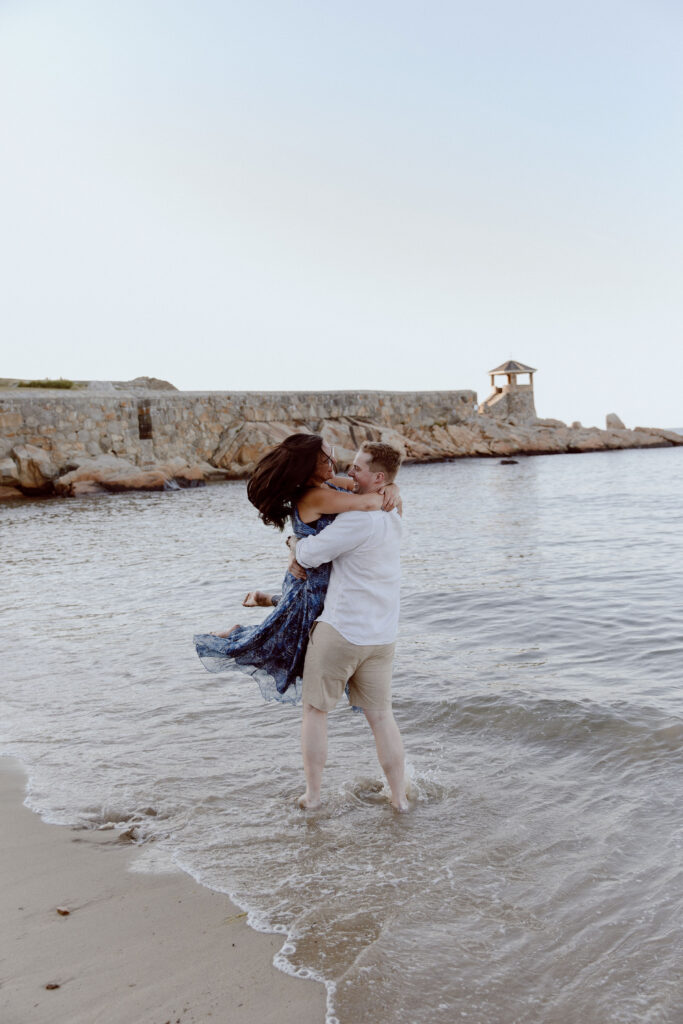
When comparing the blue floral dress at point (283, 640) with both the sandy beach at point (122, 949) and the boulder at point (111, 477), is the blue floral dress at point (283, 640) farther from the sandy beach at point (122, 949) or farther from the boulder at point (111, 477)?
the boulder at point (111, 477)

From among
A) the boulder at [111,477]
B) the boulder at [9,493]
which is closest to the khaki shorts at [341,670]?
the boulder at [111,477]

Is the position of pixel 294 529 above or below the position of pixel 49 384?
below

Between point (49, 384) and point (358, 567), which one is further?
point (49, 384)

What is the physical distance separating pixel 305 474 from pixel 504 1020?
2.05m

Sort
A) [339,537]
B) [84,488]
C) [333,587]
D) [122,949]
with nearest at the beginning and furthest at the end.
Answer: [122,949], [339,537], [333,587], [84,488]

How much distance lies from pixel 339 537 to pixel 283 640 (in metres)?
0.62

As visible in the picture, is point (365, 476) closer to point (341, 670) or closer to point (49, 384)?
point (341, 670)

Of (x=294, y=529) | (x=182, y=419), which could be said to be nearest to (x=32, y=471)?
(x=182, y=419)

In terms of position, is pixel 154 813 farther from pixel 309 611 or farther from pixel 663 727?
pixel 663 727

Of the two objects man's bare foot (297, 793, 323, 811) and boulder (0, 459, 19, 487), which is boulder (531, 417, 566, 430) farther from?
man's bare foot (297, 793, 323, 811)

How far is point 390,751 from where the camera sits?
3648 millimetres

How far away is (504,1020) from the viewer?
7.57 ft

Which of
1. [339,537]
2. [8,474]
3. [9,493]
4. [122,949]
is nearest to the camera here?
[122,949]

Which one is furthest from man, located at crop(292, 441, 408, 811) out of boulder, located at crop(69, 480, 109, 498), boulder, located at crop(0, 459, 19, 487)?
boulder, located at crop(0, 459, 19, 487)
